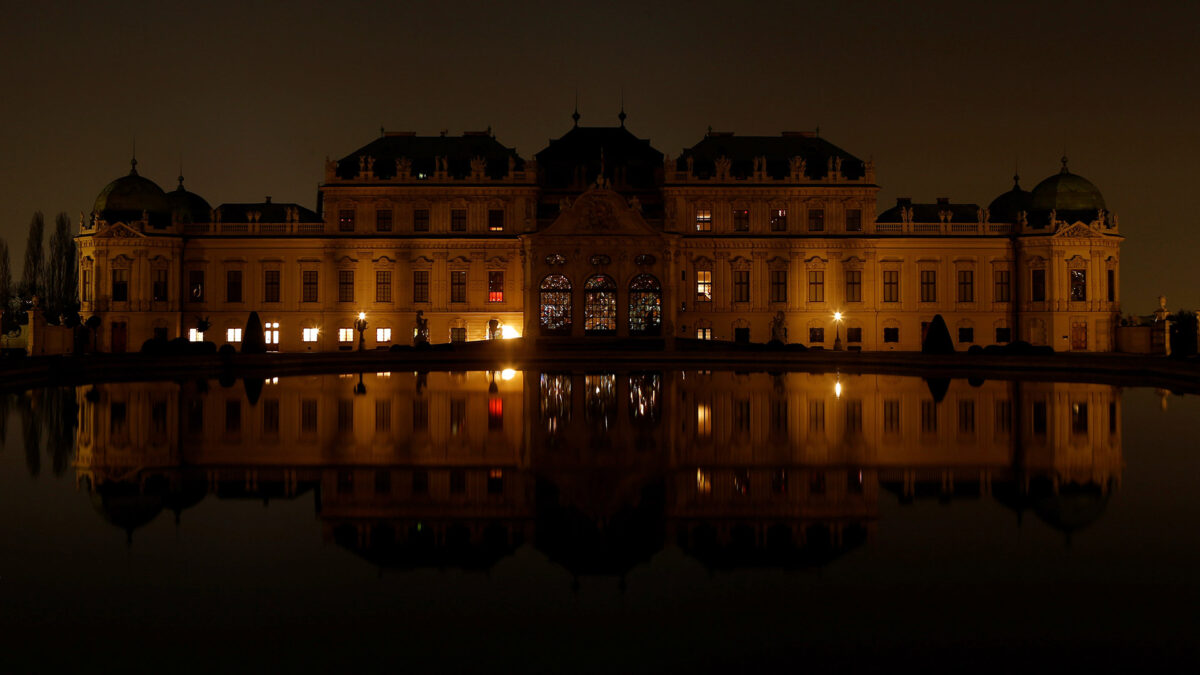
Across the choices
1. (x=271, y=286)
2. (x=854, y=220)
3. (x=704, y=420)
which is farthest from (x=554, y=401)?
(x=271, y=286)

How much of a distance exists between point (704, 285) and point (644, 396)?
40.7m

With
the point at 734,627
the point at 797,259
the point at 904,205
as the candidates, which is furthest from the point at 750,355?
the point at 734,627

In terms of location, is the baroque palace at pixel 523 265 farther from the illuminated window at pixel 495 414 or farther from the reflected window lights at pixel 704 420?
the reflected window lights at pixel 704 420

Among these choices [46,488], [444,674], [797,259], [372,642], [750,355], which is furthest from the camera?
[797,259]

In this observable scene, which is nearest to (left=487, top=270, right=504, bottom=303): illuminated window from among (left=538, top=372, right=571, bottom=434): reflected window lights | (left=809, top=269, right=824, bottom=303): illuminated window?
(left=809, top=269, right=824, bottom=303): illuminated window

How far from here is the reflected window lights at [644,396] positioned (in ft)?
71.1

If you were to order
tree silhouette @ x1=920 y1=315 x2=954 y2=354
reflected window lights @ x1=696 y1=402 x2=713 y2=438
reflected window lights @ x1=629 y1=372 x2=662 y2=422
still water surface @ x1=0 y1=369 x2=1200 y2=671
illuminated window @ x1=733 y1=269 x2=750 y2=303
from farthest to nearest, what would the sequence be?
illuminated window @ x1=733 y1=269 x2=750 y2=303
tree silhouette @ x1=920 y1=315 x2=954 y2=354
reflected window lights @ x1=629 y1=372 x2=662 y2=422
reflected window lights @ x1=696 y1=402 x2=713 y2=438
still water surface @ x1=0 y1=369 x2=1200 y2=671

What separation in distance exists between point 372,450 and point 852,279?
55.6 metres

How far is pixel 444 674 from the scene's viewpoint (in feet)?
21.9

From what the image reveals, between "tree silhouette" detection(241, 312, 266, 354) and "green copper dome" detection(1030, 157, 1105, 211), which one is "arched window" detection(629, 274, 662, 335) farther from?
"green copper dome" detection(1030, 157, 1105, 211)

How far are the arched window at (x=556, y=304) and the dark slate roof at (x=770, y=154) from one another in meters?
11.4

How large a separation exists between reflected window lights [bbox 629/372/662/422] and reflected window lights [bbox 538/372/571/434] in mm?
1527

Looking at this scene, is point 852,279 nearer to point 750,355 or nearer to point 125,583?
point 750,355

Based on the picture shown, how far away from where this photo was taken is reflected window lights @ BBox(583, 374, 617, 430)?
2059 cm
